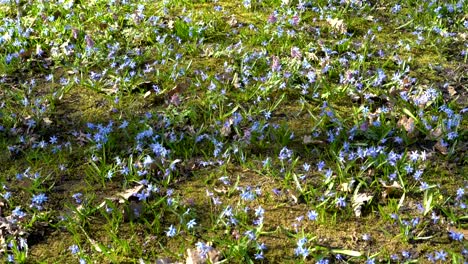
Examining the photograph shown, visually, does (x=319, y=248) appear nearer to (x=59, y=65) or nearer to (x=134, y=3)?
(x=59, y=65)

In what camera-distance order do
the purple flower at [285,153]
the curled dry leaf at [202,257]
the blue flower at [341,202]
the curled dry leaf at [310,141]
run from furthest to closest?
the curled dry leaf at [310,141] < the purple flower at [285,153] < the blue flower at [341,202] < the curled dry leaf at [202,257]

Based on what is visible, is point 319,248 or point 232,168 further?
point 232,168

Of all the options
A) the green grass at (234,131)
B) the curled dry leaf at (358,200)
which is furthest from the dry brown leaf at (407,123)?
the curled dry leaf at (358,200)

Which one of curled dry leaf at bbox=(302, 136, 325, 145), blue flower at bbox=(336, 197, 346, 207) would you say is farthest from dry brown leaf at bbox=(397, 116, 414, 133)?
blue flower at bbox=(336, 197, 346, 207)

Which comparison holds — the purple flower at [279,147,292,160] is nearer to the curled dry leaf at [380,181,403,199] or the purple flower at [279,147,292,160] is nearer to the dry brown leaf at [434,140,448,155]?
the curled dry leaf at [380,181,403,199]

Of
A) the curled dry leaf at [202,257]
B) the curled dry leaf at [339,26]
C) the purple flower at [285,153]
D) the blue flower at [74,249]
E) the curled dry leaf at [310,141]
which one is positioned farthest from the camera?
the curled dry leaf at [339,26]

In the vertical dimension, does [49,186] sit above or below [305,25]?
below

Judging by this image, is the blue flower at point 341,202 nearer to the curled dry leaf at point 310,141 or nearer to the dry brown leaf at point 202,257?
the curled dry leaf at point 310,141

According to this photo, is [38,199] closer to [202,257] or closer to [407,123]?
[202,257]

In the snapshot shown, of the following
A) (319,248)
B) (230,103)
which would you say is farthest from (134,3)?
(319,248)
